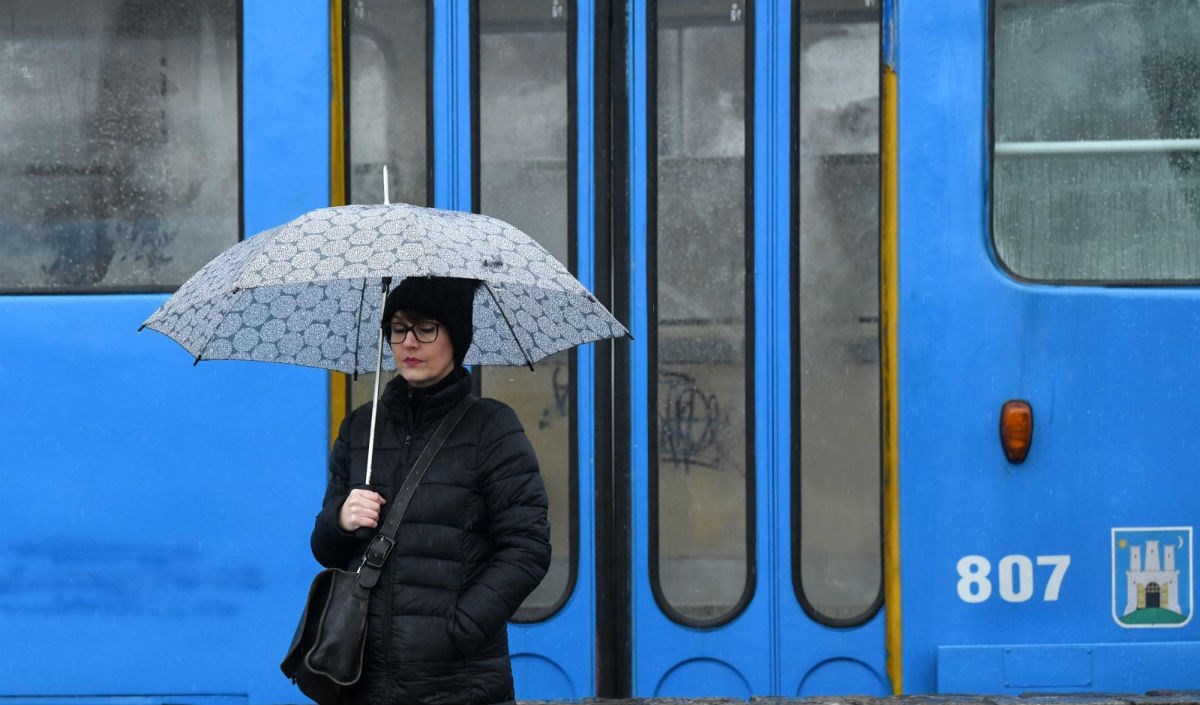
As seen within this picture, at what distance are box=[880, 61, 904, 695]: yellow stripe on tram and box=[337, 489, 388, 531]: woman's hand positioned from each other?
71.5 inches

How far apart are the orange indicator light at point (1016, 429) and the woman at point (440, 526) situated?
5.66ft

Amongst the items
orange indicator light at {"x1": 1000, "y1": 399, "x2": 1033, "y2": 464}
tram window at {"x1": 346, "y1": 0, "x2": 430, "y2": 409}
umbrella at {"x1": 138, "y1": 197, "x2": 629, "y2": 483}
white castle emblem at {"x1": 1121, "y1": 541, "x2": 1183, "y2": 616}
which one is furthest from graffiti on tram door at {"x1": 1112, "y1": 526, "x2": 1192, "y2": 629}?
tram window at {"x1": 346, "y1": 0, "x2": 430, "y2": 409}

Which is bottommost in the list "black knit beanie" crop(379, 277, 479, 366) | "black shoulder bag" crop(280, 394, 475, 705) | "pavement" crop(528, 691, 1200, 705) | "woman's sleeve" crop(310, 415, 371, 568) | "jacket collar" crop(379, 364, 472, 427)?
"pavement" crop(528, 691, 1200, 705)

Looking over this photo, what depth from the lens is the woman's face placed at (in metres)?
2.91

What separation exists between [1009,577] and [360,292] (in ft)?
6.44

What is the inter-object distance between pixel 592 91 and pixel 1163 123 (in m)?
1.57

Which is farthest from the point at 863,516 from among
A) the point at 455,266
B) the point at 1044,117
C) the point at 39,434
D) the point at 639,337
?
the point at 39,434

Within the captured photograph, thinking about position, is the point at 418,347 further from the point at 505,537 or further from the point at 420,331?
the point at 505,537

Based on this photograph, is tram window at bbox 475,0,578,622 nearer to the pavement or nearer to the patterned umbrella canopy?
the pavement

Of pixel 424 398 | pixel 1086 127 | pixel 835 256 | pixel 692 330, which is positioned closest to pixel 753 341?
pixel 692 330

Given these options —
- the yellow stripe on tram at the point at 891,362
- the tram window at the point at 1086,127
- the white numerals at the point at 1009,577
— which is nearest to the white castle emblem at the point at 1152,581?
the white numerals at the point at 1009,577

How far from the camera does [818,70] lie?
4262mm

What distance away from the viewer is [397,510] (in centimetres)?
288

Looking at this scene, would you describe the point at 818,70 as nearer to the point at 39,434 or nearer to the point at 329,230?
the point at 329,230
